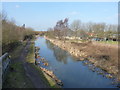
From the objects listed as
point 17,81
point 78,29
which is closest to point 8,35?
point 17,81

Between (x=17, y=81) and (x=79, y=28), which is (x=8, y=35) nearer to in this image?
(x=17, y=81)

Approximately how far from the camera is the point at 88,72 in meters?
20.3

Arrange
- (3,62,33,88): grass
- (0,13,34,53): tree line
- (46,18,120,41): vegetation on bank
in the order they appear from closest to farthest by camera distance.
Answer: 1. (3,62,33,88): grass
2. (0,13,34,53): tree line
3. (46,18,120,41): vegetation on bank

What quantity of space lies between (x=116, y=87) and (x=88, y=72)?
5302mm

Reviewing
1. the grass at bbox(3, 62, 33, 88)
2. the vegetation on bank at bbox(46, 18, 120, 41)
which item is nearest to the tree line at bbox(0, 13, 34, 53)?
the grass at bbox(3, 62, 33, 88)

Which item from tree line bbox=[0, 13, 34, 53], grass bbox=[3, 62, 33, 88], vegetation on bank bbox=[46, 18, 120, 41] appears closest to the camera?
grass bbox=[3, 62, 33, 88]

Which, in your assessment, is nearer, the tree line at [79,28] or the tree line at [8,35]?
the tree line at [8,35]

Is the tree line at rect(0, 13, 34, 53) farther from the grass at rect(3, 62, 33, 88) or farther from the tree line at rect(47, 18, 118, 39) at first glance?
the tree line at rect(47, 18, 118, 39)

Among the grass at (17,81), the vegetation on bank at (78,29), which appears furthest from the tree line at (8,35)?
the vegetation on bank at (78,29)

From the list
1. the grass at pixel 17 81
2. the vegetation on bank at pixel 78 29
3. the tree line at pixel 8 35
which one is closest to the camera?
the grass at pixel 17 81

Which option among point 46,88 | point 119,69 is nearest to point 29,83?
point 46,88

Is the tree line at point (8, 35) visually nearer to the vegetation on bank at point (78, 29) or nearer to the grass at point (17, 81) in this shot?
the grass at point (17, 81)

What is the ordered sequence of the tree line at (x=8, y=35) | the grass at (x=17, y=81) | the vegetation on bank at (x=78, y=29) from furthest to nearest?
the vegetation on bank at (x=78, y=29) → the tree line at (x=8, y=35) → the grass at (x=17, y=81)

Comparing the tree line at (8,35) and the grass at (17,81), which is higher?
the tree line at (8,35)
